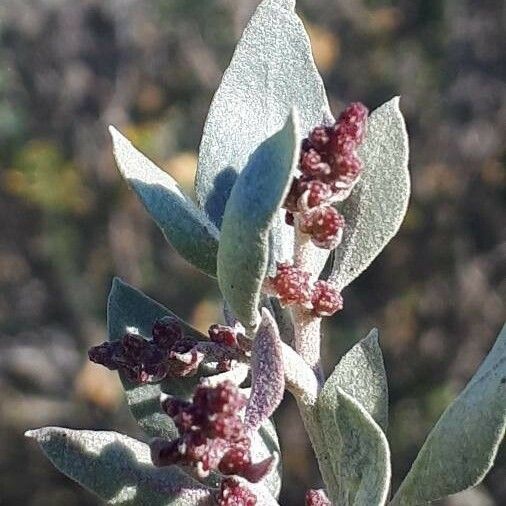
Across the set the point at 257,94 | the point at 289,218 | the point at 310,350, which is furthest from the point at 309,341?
the point at 257,94

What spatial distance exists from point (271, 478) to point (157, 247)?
3349mm

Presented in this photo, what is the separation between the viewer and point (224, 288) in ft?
2.56

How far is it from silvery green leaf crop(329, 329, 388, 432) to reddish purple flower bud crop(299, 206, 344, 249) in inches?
5.0

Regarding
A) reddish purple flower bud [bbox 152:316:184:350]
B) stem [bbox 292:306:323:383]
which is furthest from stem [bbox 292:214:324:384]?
reddish purple flower bud [bbox 152:316:184:350]

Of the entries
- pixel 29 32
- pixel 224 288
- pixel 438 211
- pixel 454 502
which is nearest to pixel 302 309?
pixel 224 288

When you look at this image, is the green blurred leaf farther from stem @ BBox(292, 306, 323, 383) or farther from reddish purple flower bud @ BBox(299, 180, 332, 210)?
reddish purple flower bud @ BBox(299, 180, 332, 210)

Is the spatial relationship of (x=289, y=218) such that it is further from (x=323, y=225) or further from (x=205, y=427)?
(x=205, y=427)

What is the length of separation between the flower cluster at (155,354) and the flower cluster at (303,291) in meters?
0.09

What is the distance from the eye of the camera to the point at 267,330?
2.53ft

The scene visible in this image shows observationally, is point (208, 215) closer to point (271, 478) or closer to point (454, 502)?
point (271, 478)

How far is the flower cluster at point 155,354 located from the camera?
87 cm

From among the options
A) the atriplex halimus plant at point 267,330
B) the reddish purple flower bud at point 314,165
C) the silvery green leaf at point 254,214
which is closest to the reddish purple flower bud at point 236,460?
the atriplex halimus plant at point 267,330

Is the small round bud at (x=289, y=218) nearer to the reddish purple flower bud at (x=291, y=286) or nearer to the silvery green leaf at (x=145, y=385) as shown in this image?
the reddish purple flower bud at (x=291, y=286)

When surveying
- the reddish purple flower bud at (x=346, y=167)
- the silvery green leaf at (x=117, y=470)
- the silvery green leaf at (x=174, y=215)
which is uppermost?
the reddish purple flower bud at (x=346, y=167)
